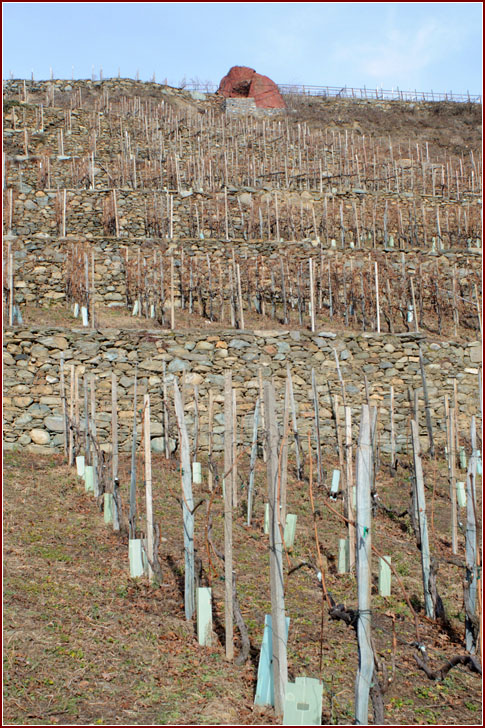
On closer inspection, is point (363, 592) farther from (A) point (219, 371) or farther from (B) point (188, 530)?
(A) point (219, 371)

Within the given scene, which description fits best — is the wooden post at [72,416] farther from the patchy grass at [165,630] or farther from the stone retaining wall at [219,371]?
the patchy grass at [165,630]

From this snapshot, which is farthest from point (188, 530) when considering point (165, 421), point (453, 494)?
point (165, 421)

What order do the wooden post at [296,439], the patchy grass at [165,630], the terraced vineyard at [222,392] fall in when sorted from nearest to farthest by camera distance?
the patchy grass at [165,630], the terraced vineyard at [222,392], the wooden post at [296,439]

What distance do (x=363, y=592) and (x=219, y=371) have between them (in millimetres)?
6615

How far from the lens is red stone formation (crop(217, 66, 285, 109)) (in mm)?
25656

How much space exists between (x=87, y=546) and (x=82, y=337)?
4.19 meters

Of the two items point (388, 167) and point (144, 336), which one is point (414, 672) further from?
point (388, 167)

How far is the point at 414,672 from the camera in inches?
170

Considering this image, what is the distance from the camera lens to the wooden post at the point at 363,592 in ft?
10.6

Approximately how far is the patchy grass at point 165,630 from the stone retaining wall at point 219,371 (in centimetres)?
208

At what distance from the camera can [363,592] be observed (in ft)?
10.7

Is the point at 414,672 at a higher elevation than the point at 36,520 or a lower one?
lower

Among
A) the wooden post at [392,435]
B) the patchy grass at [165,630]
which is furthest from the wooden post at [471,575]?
the wooden post at [392,435]

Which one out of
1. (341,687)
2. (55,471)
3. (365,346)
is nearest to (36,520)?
(55,471)
